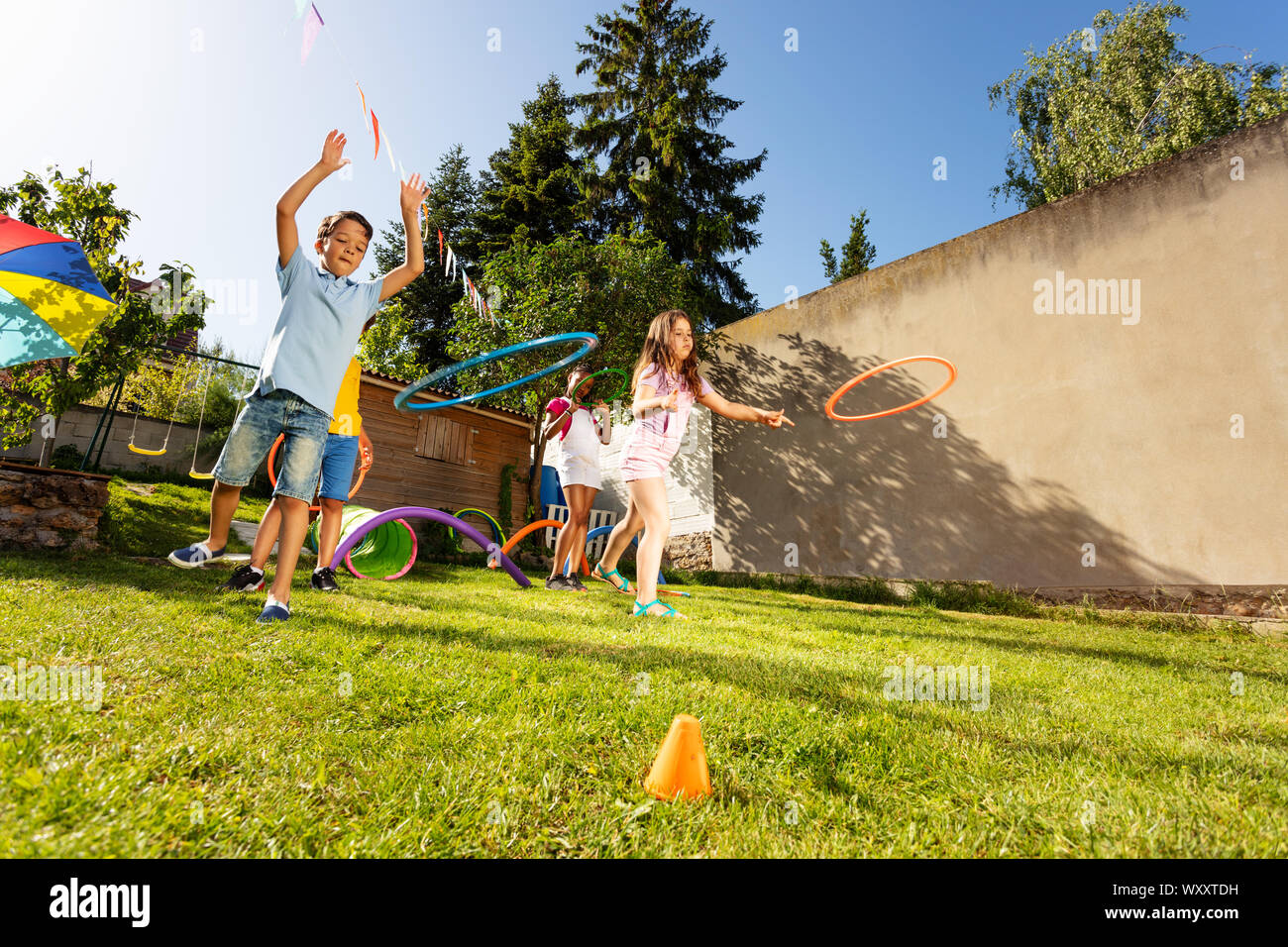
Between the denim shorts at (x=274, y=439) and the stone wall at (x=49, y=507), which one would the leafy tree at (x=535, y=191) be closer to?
the stone wall at (x=49, y=507)

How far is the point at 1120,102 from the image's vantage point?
59.2 ft

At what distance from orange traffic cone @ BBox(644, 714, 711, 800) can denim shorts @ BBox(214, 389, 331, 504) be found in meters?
2.82

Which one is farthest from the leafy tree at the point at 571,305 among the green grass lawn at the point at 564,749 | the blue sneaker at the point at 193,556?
the green grass lawn at the point at 564,749

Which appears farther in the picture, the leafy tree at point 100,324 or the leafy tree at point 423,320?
the leafy tree at point 423,320

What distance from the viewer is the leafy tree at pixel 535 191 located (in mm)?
21578

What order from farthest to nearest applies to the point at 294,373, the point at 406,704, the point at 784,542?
1. the point at 784,542
2. the point at 294,373
3. the point at 406,704

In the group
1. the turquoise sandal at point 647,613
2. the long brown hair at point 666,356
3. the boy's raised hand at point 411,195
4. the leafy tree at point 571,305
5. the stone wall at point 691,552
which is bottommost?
the stone wall at point 691,552

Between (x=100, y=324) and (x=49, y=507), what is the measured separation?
140 inches

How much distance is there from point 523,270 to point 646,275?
2612 millimetres

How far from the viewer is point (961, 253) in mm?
9367

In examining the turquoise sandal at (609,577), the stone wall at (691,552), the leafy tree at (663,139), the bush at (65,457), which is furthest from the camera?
the leafy tree at (663,139)

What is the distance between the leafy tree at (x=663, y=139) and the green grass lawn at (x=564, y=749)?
1752cm

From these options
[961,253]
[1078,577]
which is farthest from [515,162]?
[1078,577]
